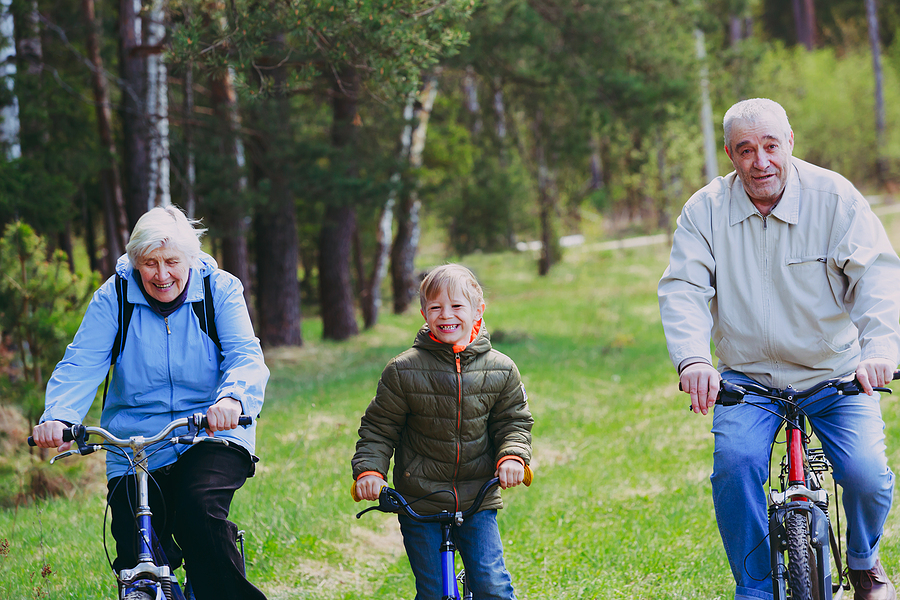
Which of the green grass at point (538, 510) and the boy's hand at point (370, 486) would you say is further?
the green grass at point (538, 510)

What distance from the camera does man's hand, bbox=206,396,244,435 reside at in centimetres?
317

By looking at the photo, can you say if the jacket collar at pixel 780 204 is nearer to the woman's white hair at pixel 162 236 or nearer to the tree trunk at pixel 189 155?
the woman's white hair at pixel 162 236

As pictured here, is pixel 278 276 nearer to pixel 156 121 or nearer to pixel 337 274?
pixel 337 274

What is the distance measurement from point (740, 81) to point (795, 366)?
1527cm

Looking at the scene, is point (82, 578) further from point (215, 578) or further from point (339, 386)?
point (339, 386)

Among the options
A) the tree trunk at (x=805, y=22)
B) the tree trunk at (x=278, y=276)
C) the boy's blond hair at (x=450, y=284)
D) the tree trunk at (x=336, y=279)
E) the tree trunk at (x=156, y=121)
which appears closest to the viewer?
the boy's blond hair at (x=450, y=284)

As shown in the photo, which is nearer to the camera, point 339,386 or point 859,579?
point 859,579

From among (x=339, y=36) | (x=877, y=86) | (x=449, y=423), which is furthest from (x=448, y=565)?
(x=877, y=86)

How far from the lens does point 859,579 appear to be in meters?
3.64

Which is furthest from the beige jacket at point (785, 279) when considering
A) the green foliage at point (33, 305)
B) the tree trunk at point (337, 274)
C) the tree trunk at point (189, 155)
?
the tree trunk at point (337, 274)

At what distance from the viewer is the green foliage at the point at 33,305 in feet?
23.4

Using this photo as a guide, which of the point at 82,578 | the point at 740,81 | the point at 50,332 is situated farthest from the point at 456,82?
the point at 82,578

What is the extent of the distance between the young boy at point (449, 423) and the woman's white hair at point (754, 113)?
4.00ft

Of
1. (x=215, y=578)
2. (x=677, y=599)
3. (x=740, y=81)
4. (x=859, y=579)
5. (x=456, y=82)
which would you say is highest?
(x=456, y=82)
